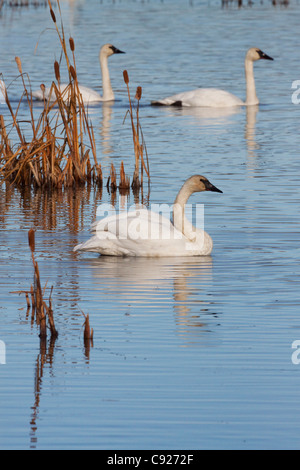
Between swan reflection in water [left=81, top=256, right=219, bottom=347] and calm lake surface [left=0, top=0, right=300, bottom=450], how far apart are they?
0.01 m

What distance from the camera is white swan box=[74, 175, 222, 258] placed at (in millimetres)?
9336

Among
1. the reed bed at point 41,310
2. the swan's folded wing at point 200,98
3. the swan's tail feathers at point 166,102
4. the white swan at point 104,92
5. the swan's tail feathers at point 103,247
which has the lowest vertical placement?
the reed bed at point 41,310

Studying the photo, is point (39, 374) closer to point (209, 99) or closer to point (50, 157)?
point (50, 157)

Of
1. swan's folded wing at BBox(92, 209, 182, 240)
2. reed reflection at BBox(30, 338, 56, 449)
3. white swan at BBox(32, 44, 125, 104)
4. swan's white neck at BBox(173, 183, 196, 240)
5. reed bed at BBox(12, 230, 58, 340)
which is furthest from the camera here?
white swan at BBox(32, 44, 125, 104)

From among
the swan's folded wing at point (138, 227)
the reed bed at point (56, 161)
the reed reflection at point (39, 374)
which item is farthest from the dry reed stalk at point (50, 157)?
the reed reflection at point (39, 374)

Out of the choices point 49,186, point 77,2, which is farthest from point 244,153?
point 77,2

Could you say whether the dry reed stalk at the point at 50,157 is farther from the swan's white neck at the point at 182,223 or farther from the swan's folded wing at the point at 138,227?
the swan's folded wing at the point at 138,227

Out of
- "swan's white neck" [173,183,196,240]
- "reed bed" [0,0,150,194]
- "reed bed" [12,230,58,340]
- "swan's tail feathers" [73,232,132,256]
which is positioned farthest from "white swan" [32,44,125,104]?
"reed bed" [12,230,58,340]

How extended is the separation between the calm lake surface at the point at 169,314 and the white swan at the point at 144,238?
0.35ft

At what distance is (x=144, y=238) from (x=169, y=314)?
190 centimetres

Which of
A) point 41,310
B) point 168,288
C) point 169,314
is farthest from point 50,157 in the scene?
point 41,310

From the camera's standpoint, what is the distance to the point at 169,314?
24.5 ft

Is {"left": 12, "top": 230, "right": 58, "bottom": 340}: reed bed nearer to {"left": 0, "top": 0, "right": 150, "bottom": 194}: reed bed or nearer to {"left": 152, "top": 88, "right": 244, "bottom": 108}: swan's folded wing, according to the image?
{"left": 0, "top": 0, "right": 150, "bottom": 194}: reed bed

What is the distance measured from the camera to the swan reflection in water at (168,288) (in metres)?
7.17
